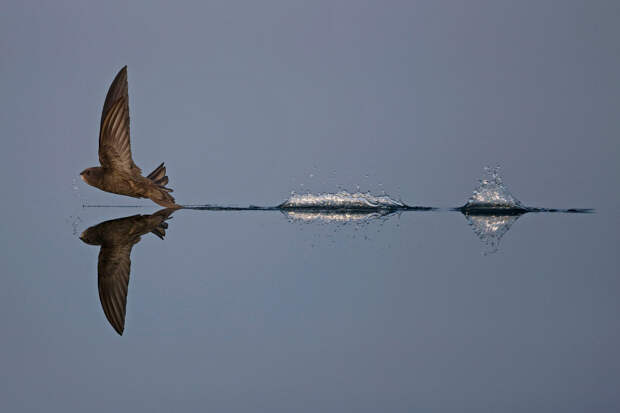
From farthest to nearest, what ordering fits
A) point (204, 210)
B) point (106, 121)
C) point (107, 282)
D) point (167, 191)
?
point (204, 210) < point (167, 191) < point (106, 121) < point (107, 282)

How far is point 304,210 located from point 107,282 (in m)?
2.08

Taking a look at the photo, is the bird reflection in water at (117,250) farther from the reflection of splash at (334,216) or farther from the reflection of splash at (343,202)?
the reflection of splash at (343,202)

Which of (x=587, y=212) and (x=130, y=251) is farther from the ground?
(x=587, y=212)

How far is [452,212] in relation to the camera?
188 inches

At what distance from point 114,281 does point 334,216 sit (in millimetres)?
1902

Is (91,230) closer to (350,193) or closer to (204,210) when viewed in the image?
(204,210)

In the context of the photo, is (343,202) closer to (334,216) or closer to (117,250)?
(334,216)

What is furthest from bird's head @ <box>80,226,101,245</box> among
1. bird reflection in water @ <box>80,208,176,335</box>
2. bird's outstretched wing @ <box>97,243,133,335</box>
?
bird's outstretched wing @ <box>97,243,133,335</box>

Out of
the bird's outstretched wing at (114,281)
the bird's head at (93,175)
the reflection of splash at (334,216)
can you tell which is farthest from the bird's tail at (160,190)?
the bird's outstretched wing at (114,281)

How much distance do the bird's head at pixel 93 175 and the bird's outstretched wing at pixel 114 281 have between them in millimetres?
837

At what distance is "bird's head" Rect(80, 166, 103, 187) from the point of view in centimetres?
418

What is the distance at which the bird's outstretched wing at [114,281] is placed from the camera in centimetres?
275

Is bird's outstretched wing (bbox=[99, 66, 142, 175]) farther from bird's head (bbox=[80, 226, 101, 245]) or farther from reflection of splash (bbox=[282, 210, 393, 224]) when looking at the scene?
reflection of splash (bbox=[282, 210, 393, 224])

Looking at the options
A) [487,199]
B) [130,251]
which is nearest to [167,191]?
[130,251]
